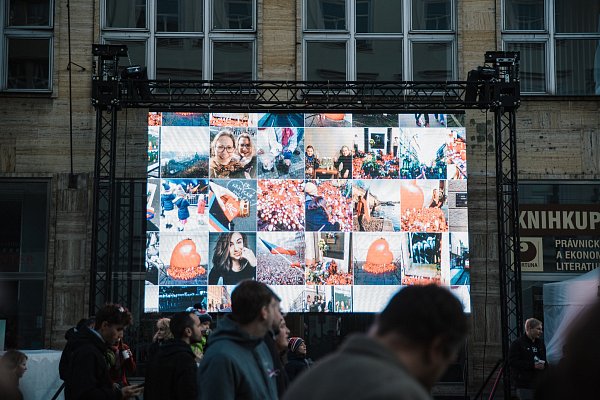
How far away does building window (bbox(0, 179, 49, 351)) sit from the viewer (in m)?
18.9

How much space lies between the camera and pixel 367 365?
2.57m

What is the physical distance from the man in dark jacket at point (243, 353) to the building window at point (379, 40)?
46.6ft

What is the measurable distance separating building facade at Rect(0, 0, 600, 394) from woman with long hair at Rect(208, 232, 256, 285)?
273 cm

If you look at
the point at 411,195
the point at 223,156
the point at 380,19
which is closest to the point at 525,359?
the point at 411,195

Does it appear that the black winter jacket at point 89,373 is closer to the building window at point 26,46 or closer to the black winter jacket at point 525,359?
the black winter jacket at point 525,359

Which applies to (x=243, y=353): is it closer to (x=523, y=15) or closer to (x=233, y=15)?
(x=233, y=15)

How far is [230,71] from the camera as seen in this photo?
1973cm

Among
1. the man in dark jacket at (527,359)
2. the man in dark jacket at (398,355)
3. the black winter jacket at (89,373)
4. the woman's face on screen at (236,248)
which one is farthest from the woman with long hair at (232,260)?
the man in dark jacket at (398,355)

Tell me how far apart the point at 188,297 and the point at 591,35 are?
9.30 m

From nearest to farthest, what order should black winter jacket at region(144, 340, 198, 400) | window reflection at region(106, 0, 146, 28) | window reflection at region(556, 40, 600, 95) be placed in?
black winter jacket at region(144, 340, 198, 400), window reflection at region(556, 40, 600, 95), window reflection at region(106, 0, 146, 28)

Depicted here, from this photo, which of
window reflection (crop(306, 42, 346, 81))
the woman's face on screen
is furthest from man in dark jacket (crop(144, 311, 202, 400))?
window reflection (crop(306, 42, 346, 81))

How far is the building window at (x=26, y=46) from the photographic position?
19625 mm

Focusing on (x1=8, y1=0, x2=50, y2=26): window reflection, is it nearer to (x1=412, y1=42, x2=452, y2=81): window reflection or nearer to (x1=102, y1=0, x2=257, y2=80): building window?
(x1=102, y1=0, x2=257, y2=80): building window

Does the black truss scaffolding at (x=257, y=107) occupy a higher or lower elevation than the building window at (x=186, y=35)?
lower
